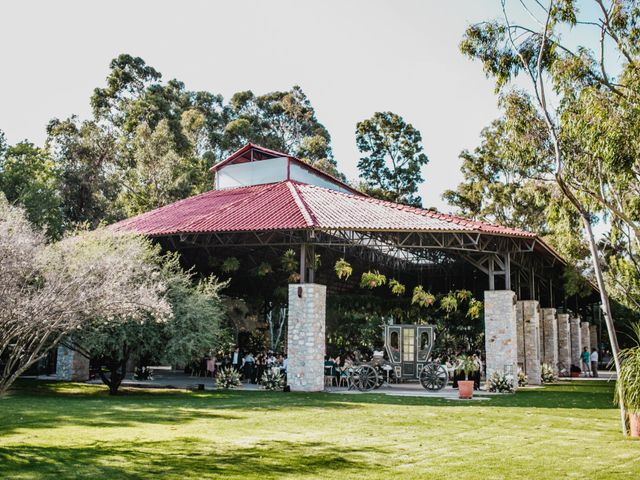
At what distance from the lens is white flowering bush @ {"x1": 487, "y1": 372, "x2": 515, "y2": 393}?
2094cm

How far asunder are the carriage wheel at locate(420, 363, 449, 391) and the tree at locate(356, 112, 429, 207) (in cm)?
2840

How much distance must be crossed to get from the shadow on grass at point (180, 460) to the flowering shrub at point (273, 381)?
34.1 ft

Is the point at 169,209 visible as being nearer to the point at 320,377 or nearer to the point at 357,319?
the point at 320,377

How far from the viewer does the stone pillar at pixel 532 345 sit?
26.6 metres

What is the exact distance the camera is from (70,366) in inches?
Result: 956

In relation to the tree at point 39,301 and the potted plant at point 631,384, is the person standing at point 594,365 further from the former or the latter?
the tree at point 39,301

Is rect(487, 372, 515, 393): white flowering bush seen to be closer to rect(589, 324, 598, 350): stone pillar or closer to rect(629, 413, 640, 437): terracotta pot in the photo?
rect(629, 413, 640, 437): terracotta pot

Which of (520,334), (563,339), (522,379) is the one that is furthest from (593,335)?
(522,379)

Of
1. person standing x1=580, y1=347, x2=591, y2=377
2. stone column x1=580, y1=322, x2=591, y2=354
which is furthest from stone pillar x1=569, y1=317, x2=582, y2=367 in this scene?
stone column x1=580, y1=322, x2=591, y2=354

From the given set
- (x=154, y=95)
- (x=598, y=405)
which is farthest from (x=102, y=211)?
(x=598, y=405)

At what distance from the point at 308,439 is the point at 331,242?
38.2 feet

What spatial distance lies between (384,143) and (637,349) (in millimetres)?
41088

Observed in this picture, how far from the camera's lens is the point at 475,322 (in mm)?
34844

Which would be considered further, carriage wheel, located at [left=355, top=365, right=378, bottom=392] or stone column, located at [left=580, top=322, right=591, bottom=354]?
stone column, located at [left=580, top=322, right=591, bottom=354]
